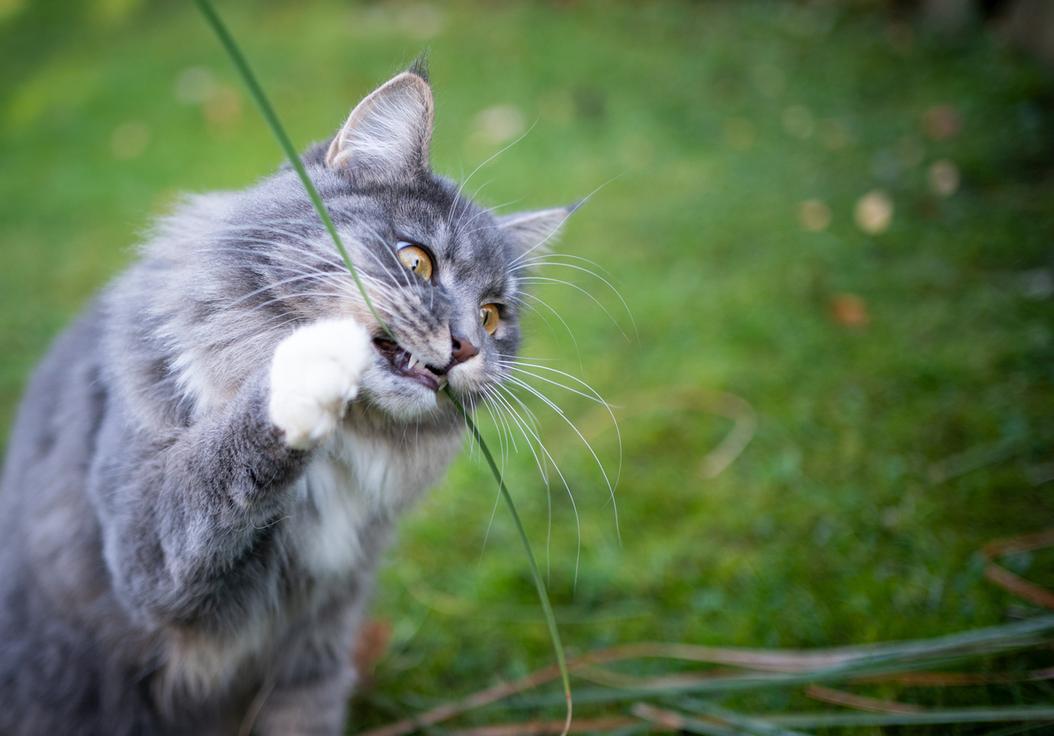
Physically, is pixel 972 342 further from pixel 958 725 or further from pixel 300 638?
pixel 300 638

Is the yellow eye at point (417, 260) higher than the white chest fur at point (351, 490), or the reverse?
the yellow eye at point (417, 260)

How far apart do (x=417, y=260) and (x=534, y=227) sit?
21.2 inches

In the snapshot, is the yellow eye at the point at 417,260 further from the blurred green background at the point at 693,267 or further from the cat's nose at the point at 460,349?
the blurred green background at the point at 693,267

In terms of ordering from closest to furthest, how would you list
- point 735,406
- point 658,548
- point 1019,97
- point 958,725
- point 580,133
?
point 958,725
point 658,548
point 735,406
point 1019,97
point 580,133

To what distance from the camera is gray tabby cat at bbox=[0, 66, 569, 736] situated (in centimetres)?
146

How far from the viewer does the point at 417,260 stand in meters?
1.63

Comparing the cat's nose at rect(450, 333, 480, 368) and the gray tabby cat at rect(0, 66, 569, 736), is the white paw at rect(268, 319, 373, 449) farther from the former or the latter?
the cat's nose at rect(450, 333, 480, 368)

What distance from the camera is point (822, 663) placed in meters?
2.10

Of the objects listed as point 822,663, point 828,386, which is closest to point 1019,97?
point 828,386

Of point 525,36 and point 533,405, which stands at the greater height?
point 525,36

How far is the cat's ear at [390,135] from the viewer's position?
5.62 feet

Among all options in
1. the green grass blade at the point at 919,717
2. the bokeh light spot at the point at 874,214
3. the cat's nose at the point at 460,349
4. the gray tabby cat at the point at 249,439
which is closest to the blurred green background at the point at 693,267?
the bokeh light spot at the point at 874,214

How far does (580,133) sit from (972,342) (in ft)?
9.84

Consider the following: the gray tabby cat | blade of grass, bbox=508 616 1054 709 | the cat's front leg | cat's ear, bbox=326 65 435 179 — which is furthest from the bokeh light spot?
the cat's front leg
